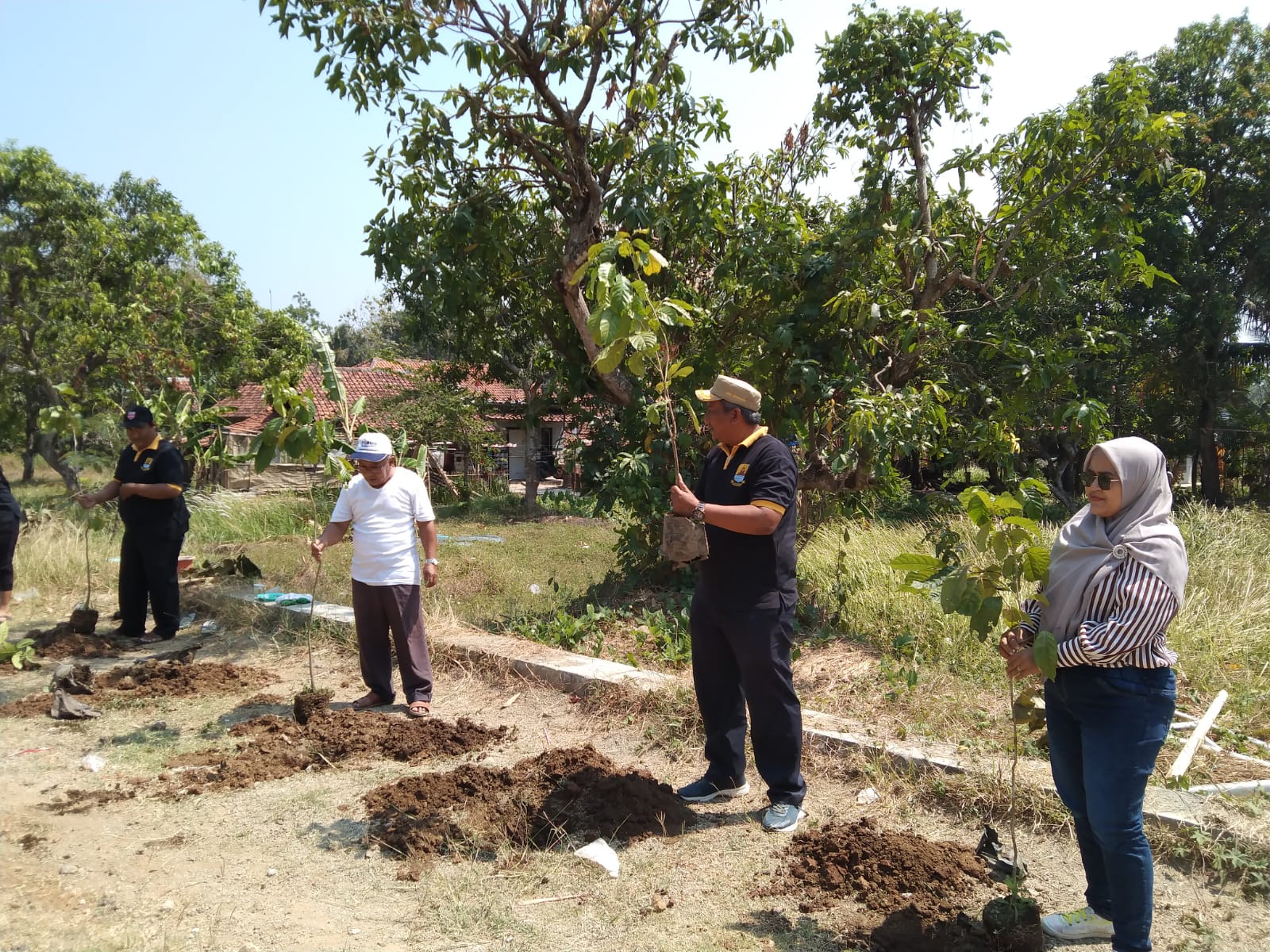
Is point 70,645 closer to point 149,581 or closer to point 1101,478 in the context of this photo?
point 149,581

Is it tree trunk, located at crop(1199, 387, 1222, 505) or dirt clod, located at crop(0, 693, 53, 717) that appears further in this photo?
tree trunk, located at crop(1199, 387, 1222, 505)

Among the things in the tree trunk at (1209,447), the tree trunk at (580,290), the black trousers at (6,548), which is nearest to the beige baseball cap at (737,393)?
the tree trunk at (580,290)

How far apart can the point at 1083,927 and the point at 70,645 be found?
6.99 m

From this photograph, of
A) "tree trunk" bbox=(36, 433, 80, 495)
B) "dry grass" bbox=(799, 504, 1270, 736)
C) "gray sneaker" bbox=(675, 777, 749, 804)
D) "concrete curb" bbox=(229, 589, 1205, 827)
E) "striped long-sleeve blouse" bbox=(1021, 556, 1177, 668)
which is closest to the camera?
"striped long-sleeve blouse" bbox=(1021, 556, 1177, 668)

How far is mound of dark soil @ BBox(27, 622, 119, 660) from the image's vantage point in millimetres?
6602

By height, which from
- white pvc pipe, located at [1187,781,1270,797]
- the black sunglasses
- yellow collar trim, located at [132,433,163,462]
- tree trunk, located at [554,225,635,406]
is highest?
tree trunk, located at [554,225,635,406]

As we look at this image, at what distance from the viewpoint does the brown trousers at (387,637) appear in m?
5.25

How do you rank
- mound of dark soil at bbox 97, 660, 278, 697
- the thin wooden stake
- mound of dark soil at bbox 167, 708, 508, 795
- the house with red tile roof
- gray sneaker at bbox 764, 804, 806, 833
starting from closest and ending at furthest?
the thin wooden stake < gray sneaker at bbox 764, 804, 806, 833 < mound of dark soil at bbox 167, 708, 508, 795 < mound of dark soil at bbox 97, 660, 278, 697 < the house with red tile roof

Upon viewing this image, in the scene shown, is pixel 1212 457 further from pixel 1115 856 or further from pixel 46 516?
pixel 46 516

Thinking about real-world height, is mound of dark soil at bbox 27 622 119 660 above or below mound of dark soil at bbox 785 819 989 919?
above

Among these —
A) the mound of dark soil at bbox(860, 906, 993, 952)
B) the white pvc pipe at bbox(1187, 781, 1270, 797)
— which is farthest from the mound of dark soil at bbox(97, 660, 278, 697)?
the white pvc pipe at bbox(1187, 781, 1270, 797)

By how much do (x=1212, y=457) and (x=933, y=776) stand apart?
18649 millimetres

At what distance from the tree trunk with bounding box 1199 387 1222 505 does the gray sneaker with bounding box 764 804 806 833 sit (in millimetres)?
18595

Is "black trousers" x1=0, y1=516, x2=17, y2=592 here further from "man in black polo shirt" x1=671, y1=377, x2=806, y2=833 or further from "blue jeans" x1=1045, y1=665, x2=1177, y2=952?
"blue jeans" x1=1045, y1=665, x2=1177, y2=952
